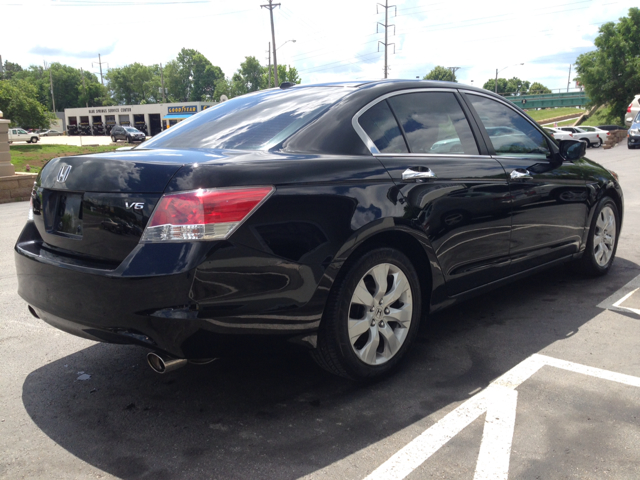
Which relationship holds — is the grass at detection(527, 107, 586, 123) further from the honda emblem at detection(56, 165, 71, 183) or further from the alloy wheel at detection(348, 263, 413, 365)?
the honda emblem at detection(56, 165, 71, 183)

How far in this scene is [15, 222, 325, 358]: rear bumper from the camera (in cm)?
239

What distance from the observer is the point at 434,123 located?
3648mm

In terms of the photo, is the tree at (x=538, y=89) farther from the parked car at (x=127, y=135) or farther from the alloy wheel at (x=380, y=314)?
the alloy wheel at (x=380, y=314)

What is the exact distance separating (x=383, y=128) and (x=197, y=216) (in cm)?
137

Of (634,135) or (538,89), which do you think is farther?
(538,89)

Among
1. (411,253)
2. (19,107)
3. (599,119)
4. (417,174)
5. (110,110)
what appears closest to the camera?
(417,174)

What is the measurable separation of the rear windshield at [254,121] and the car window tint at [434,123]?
1.37 ft

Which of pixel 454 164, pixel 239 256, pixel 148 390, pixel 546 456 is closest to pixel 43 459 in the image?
pixel 148 390

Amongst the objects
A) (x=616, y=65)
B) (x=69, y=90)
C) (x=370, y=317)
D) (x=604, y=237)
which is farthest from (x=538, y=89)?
(x=370, y=317)

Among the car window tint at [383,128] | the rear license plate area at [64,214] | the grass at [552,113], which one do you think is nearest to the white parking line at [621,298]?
the car window tint at [383,128]

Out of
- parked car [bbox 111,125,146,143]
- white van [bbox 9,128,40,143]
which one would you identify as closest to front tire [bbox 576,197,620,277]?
parked car [bbox 111,125,146,143]

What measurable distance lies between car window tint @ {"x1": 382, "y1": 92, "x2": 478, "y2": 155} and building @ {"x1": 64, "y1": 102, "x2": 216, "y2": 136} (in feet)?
254

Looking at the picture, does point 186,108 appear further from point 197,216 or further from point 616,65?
point 197,216

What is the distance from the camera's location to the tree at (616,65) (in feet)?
173
